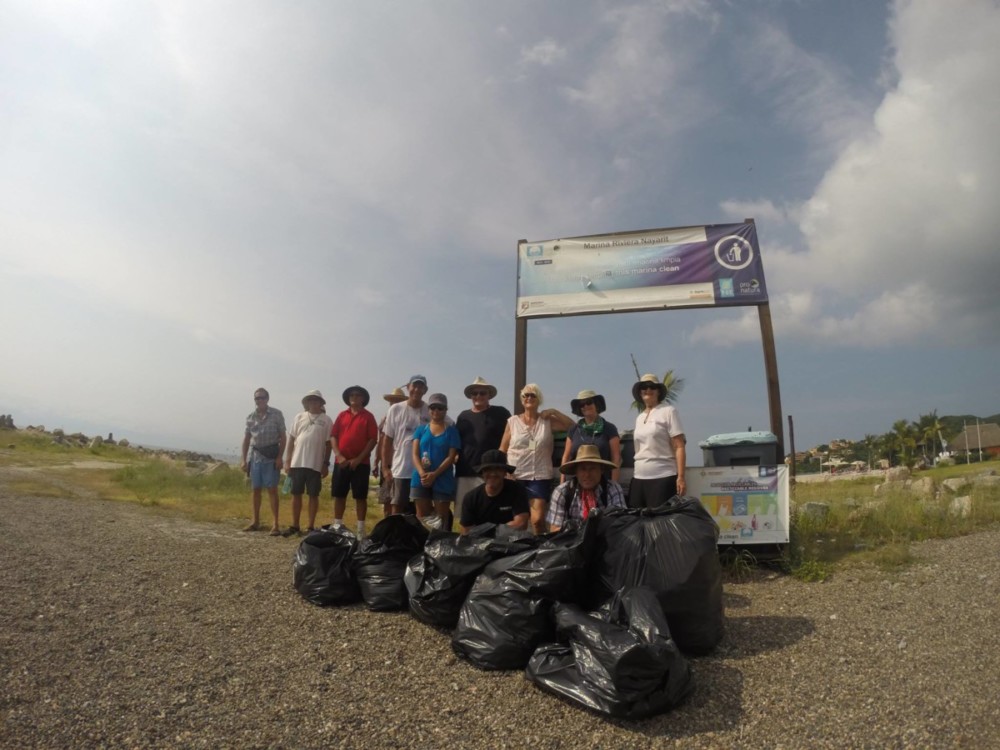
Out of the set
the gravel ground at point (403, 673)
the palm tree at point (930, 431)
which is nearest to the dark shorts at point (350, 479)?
the gravel ground at point (403, 673)

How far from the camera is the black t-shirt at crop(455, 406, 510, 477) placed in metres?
5.71

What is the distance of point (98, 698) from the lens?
9.07 feet

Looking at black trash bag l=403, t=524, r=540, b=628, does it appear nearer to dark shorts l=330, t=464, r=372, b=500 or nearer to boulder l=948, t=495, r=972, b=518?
dark shorts l=330, t=464, r=372, b=500

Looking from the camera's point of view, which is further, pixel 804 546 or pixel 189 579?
pixel 804 546

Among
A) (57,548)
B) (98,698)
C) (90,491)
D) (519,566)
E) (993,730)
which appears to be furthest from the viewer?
(90,491)

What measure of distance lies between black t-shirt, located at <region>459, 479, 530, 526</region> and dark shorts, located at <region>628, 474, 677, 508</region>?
0.97 m

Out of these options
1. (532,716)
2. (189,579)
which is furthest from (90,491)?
(532,716)

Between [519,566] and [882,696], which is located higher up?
[519,566]

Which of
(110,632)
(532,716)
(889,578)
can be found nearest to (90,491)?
(110,632)

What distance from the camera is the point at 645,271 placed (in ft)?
22.7

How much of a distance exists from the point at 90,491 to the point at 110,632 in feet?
36.1

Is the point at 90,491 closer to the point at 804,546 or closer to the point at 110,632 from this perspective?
the point at 110,632

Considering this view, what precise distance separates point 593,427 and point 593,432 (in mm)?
55

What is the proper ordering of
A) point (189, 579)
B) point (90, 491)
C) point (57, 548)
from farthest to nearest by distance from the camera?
1. point (90, 491)
2. point (57, 548)
3. point (189, 579)
